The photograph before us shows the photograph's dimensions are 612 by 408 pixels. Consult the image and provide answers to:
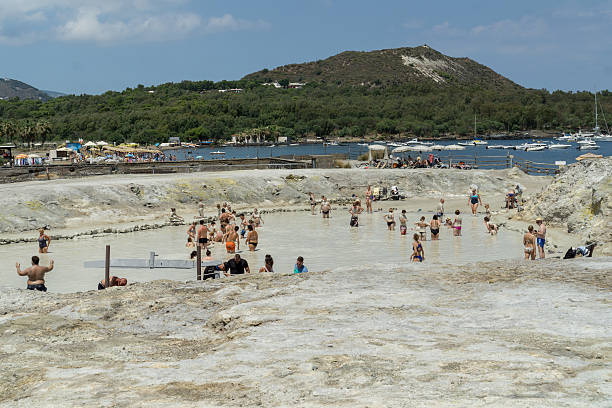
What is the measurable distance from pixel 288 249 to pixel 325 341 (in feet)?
44.9

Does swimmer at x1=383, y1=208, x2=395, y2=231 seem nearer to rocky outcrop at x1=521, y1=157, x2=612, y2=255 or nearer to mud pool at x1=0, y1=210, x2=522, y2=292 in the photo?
mud pool at x1=0, y1=210, x2=522, y2=292

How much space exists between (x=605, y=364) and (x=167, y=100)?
7755 inches

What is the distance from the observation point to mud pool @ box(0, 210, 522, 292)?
731 inches

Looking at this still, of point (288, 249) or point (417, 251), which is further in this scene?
point (288, 249)

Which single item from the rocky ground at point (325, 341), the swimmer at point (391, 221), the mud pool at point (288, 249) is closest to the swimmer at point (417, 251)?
the mud pool at point (288, 249)

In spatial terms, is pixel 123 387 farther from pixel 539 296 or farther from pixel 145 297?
pixel 539 296

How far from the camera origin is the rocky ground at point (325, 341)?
6906 mm

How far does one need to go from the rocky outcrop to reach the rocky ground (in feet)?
27.9

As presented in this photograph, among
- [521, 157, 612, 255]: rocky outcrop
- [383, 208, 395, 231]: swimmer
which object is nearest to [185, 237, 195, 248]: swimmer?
[383, 208, 395, 231]: swimmer

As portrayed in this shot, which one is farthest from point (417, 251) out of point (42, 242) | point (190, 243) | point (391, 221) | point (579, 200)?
point (42, 242)

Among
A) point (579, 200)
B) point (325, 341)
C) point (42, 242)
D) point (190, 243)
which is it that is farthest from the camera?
point (579, 200)

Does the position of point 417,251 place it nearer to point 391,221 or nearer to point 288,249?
A: point 288,249

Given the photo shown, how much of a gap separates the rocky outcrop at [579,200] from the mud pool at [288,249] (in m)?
2.04

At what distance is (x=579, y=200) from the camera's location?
80.2 feet
